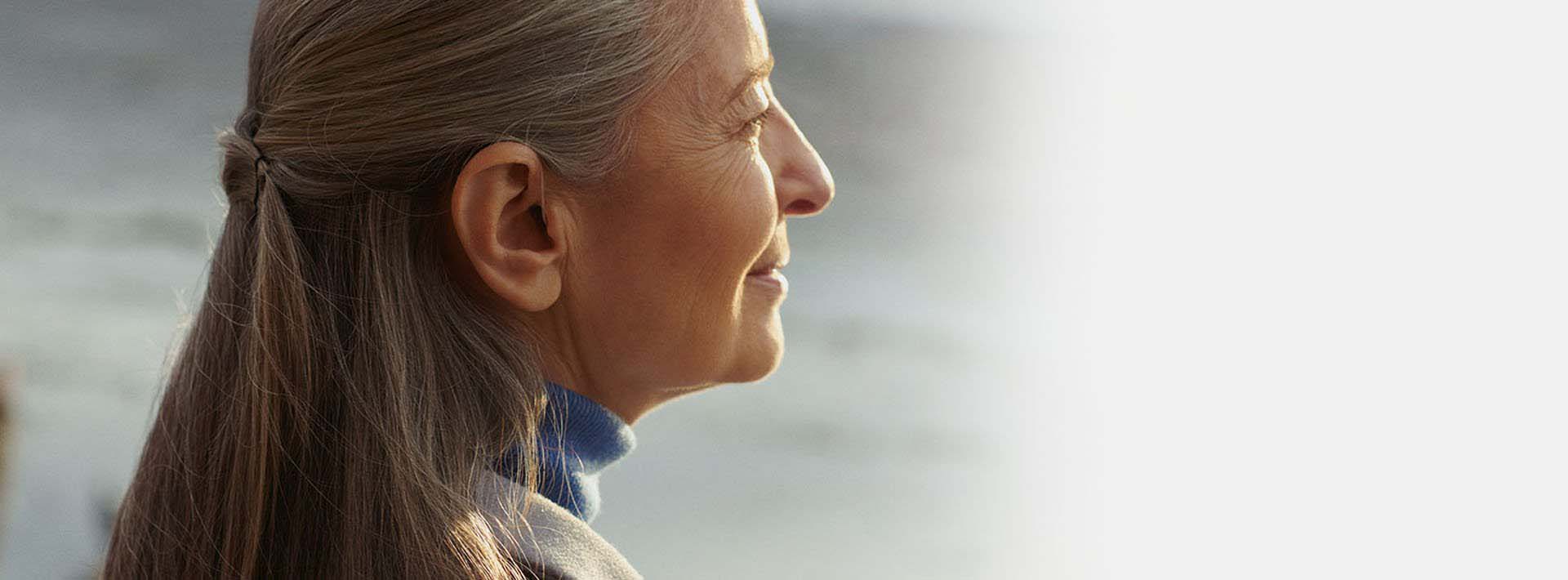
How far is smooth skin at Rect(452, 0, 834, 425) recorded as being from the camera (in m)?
0.81

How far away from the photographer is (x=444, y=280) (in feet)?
2.68

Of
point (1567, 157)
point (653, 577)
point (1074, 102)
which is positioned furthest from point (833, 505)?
Answer: point (1567, 157)

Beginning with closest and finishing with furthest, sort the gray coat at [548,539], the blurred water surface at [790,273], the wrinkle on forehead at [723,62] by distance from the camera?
the gray coat at [548,539], the wrinkle on forehead at [723,62], the blurred water surface at [790,273]

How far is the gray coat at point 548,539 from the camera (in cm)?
74

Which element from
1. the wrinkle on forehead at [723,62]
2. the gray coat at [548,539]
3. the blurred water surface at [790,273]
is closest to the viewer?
the gray coat at [548,539]

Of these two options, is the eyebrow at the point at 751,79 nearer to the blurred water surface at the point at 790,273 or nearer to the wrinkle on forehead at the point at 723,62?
the wrinkle on forehead at the point at 723,62

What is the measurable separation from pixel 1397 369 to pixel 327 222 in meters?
2.07

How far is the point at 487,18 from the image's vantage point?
0.78 metres

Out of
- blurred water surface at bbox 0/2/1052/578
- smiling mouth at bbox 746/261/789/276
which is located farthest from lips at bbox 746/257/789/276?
blurred water surface at bbox 0/2/1052/578

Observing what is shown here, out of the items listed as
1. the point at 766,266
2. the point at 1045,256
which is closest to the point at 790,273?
the point at 1045,256

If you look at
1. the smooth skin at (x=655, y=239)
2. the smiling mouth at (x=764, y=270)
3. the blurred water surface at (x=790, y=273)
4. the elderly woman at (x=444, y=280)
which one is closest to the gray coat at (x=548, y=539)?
the elderly woman at (x=444, y=280)

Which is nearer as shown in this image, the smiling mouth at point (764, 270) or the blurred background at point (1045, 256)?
the smiling mouth at point (764, 270)

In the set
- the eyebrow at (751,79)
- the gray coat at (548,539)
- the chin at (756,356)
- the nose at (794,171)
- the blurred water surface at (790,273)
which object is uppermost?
the blurred water surface at (790,273)

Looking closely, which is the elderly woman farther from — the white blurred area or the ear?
the white blurred area
